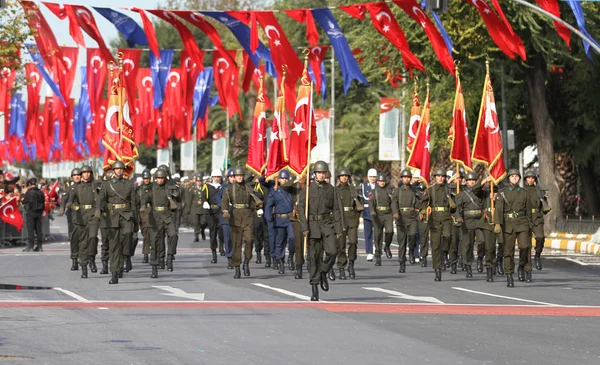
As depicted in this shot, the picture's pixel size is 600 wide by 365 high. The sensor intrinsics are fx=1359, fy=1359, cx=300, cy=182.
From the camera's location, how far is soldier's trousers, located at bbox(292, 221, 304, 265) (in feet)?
77.1

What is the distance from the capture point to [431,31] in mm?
31703

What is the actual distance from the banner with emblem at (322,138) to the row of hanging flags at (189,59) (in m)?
2.67

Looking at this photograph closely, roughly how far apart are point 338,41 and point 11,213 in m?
9.29

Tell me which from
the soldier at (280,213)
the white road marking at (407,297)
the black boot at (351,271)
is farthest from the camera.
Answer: the soldier at (280,213)

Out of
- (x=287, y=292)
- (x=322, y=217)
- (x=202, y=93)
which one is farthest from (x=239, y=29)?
(x=202, y=93)

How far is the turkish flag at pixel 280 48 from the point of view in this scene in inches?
1278

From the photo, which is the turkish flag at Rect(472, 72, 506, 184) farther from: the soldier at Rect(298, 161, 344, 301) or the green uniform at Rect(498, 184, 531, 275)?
the soldier at Rect(298, 161, 344, 301)

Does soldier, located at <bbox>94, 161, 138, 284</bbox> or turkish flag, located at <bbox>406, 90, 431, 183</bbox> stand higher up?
turkish flag, located at <bbox>406, 90, 431, 183</bbox>

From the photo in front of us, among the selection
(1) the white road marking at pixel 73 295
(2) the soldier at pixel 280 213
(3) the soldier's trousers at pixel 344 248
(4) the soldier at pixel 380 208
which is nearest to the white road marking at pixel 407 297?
(3) the soldier's trousers at pixel 344 248

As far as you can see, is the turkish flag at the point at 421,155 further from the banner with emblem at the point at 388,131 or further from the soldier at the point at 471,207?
the banner with emblem at the point at 388,131

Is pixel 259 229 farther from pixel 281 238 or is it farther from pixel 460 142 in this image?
pixel 460 142

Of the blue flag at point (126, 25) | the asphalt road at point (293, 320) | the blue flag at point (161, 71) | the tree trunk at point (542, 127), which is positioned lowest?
the asphalt road at point (293, 320)

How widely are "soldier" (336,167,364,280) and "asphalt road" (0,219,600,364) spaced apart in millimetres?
369

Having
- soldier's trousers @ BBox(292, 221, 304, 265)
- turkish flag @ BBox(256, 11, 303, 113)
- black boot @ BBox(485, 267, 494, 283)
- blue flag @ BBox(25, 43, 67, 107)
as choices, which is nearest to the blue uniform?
soldier's trousers @ BBox(292, 221, 304, 265)
